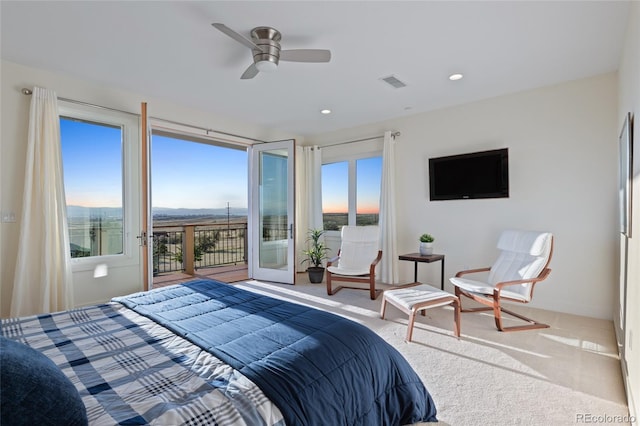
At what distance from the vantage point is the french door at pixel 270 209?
5.25 m

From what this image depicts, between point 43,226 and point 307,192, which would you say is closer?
point 43,226

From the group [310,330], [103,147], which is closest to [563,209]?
[310,330]

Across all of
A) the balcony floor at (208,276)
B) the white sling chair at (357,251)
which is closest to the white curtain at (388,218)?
the white sling chair at (357,251)

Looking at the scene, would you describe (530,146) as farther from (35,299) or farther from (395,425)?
(35,299)

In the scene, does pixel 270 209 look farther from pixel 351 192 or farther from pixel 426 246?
pixel 426 246

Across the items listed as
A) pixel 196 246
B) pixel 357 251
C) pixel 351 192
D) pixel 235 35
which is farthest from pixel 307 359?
pixel 196 246

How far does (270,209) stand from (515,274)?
379 centimetres

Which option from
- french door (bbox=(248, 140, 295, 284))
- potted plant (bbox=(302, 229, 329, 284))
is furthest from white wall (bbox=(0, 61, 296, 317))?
potted plant (bbox=(302, 229, 329, 284))

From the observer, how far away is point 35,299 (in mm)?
3061

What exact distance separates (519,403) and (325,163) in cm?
478

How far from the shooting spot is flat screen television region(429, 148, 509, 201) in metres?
3.97

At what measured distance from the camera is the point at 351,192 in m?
5.73

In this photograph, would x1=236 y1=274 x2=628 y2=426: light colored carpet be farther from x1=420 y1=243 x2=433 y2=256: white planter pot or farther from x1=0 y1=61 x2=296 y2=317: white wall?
x1=0 y1=61 x2=296 y2=317: white wall

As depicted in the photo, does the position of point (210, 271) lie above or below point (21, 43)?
below
